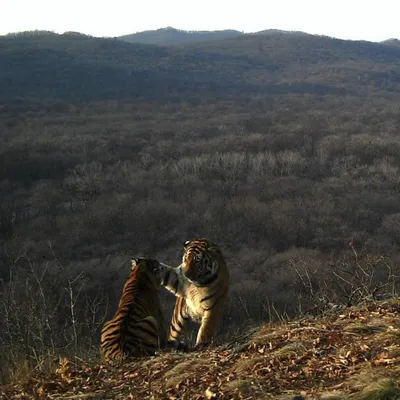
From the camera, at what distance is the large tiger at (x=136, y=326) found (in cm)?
473

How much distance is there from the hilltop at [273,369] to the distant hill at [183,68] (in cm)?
5561

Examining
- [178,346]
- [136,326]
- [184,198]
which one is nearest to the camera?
[136,326]

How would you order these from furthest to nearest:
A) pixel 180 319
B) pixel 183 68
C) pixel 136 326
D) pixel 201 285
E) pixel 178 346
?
pixel 183 68
pixel 180 319
pixel 201 285
pixel 178 346
pixel 136 326

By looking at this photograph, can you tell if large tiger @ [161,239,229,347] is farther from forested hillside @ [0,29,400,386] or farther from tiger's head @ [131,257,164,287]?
forested hillside @ [0,29,400,386]

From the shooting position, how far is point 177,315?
566 cm

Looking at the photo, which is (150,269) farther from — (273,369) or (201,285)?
(273,369)

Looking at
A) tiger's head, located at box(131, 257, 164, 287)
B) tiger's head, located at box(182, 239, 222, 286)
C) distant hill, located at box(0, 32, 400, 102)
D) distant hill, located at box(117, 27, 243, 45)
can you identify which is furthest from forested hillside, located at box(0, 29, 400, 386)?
distant hill, located at box(117, 27, 243, 45)

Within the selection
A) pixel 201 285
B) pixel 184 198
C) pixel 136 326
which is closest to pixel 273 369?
pixel 136 326

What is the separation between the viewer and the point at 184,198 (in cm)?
2484

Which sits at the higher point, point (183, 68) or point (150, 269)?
point (183, 68)

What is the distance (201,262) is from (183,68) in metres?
77.3

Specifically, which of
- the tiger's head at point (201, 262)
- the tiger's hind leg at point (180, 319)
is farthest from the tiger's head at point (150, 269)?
the tiger's hind leg at point (180, 319)

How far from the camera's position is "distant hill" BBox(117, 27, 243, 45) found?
165 meters

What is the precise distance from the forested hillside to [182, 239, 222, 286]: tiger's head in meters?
0.68
